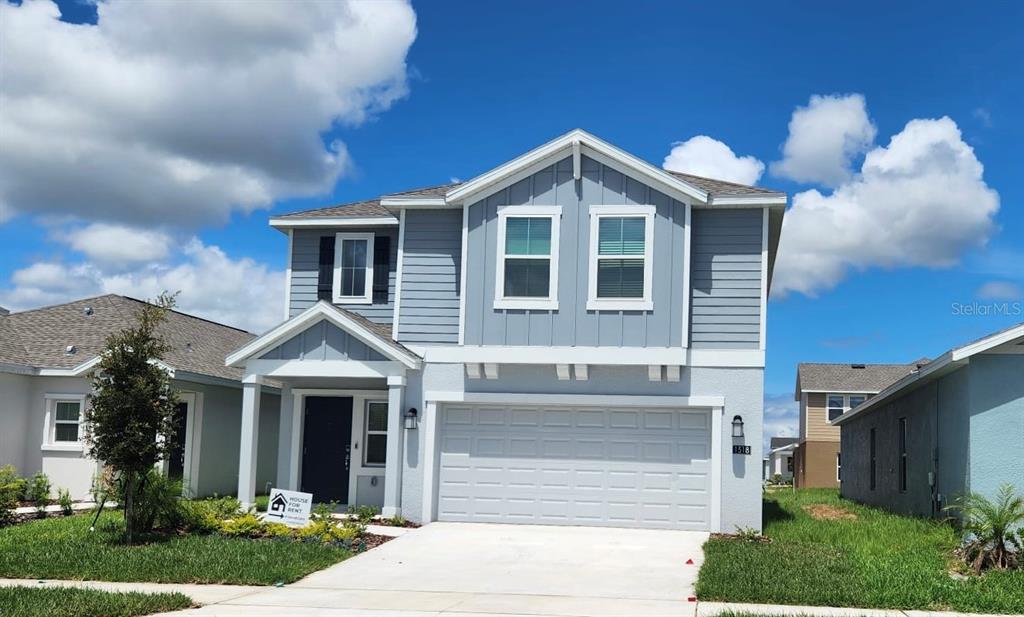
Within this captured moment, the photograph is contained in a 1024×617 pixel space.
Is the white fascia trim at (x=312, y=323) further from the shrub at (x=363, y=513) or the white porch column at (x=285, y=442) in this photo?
the shrub at (x=363, y=513)

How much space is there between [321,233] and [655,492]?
26.1ft

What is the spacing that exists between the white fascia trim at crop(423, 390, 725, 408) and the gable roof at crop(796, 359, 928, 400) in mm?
27181

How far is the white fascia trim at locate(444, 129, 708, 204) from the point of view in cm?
1619

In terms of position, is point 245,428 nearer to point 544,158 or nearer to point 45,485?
point 45,485

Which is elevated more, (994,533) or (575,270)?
(575,270)

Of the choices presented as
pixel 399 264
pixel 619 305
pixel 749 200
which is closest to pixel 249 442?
pixel 399 264

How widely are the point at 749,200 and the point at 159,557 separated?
10.3 m

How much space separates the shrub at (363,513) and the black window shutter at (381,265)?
13.1 ft

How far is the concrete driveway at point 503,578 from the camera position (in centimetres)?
991

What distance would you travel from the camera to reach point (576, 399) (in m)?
16.8

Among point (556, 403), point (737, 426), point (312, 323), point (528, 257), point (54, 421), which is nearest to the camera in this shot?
point (737, 426)

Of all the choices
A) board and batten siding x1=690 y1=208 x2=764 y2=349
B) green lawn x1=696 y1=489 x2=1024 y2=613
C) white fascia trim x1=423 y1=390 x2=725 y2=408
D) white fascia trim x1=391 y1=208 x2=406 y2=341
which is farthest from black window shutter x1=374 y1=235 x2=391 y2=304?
green lawn x1=696 y1=489 x2=1024 y2=613

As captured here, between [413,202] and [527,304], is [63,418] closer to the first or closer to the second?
[413,202]

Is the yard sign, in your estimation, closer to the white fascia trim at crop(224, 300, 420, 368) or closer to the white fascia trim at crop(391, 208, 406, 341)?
the white fascia trim at crop(224, 300, 420, 368)
